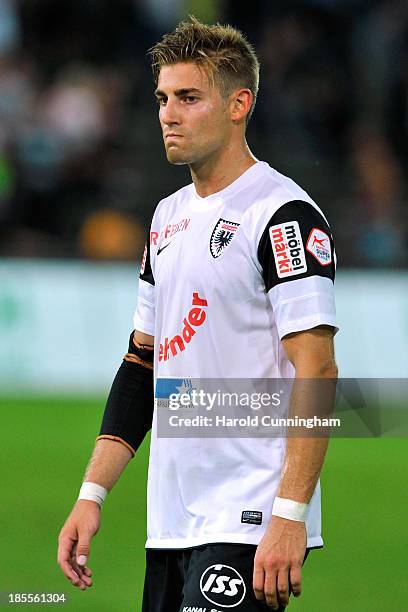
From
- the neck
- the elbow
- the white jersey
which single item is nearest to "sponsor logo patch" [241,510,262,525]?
the white jersey

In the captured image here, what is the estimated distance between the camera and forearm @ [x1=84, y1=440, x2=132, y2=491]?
4.27m

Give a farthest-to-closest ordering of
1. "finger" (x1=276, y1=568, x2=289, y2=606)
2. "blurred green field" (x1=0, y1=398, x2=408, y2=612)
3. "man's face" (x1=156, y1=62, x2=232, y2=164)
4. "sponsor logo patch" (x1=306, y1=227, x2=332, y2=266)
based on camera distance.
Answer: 1. "blurred green field" (x1=0, y1=398, x2=408, y2=612)
2. "man's face" (x1=156, y1=62, x2=232, y2=164)
3. "sponsor logo patch" (x1=306, y1=227, x2=332, y2=266)
4. "finger" (x1=276, y1=568, x2=289, y2=606)

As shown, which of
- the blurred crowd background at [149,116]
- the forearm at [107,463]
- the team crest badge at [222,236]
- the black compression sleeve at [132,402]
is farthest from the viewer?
the blurred crowd background at [149,116]

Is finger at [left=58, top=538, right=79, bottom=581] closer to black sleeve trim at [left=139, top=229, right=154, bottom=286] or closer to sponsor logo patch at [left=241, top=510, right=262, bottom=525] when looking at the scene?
sponsor logo patch at [left=241, top=510, right=262, bottom=525]

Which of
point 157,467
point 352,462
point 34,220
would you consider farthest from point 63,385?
point 157,467

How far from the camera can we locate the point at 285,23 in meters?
17.2

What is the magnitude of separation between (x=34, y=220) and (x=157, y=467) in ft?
40.5

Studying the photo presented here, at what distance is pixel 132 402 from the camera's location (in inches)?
176

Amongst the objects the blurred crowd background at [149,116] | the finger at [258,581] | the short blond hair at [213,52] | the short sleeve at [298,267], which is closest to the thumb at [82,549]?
the finger at [258,581]

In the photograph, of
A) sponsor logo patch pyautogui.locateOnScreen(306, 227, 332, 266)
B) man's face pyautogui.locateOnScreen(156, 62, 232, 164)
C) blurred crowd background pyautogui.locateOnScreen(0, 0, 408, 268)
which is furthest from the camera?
blurred crowd background pyautogui.locateOnScreen(0, 0, 408, 268)

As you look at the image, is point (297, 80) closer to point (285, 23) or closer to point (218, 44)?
point (285, 23)

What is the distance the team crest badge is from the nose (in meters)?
0.35

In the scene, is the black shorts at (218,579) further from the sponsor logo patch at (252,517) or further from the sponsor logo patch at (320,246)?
the sponsor logo patch at (320,246)

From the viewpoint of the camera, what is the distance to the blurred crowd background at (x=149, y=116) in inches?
642
